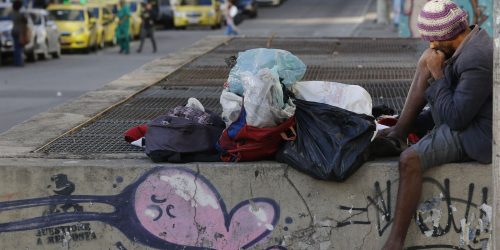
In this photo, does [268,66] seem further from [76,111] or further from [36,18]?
[36,18]

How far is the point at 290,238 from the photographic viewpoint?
596cm

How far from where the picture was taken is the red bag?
5.91 metres

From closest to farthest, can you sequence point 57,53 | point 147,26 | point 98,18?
1. point 57,53
2. point 147,26
3. point 98,18

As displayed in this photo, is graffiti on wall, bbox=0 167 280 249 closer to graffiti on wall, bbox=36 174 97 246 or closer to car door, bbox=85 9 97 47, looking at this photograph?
graffiti on wall, bbox=36 174 97 246

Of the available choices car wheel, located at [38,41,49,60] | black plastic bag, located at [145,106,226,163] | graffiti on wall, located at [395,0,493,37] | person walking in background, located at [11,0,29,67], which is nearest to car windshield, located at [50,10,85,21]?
car wheel, located at [38,41,49,60]

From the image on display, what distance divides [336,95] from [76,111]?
3.31 m

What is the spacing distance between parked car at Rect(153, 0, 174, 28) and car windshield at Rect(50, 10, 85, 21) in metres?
13.5

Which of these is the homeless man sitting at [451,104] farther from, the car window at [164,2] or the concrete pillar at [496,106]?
the car window at [164,2]

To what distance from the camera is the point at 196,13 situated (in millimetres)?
44750

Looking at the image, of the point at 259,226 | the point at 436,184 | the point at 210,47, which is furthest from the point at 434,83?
the point at 210,47

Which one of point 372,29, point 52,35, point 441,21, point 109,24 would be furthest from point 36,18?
point 441,21

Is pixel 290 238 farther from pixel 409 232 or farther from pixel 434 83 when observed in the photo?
pixel 434 83

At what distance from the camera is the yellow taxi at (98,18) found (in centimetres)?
3300

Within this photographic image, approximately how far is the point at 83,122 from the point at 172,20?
3881cm
